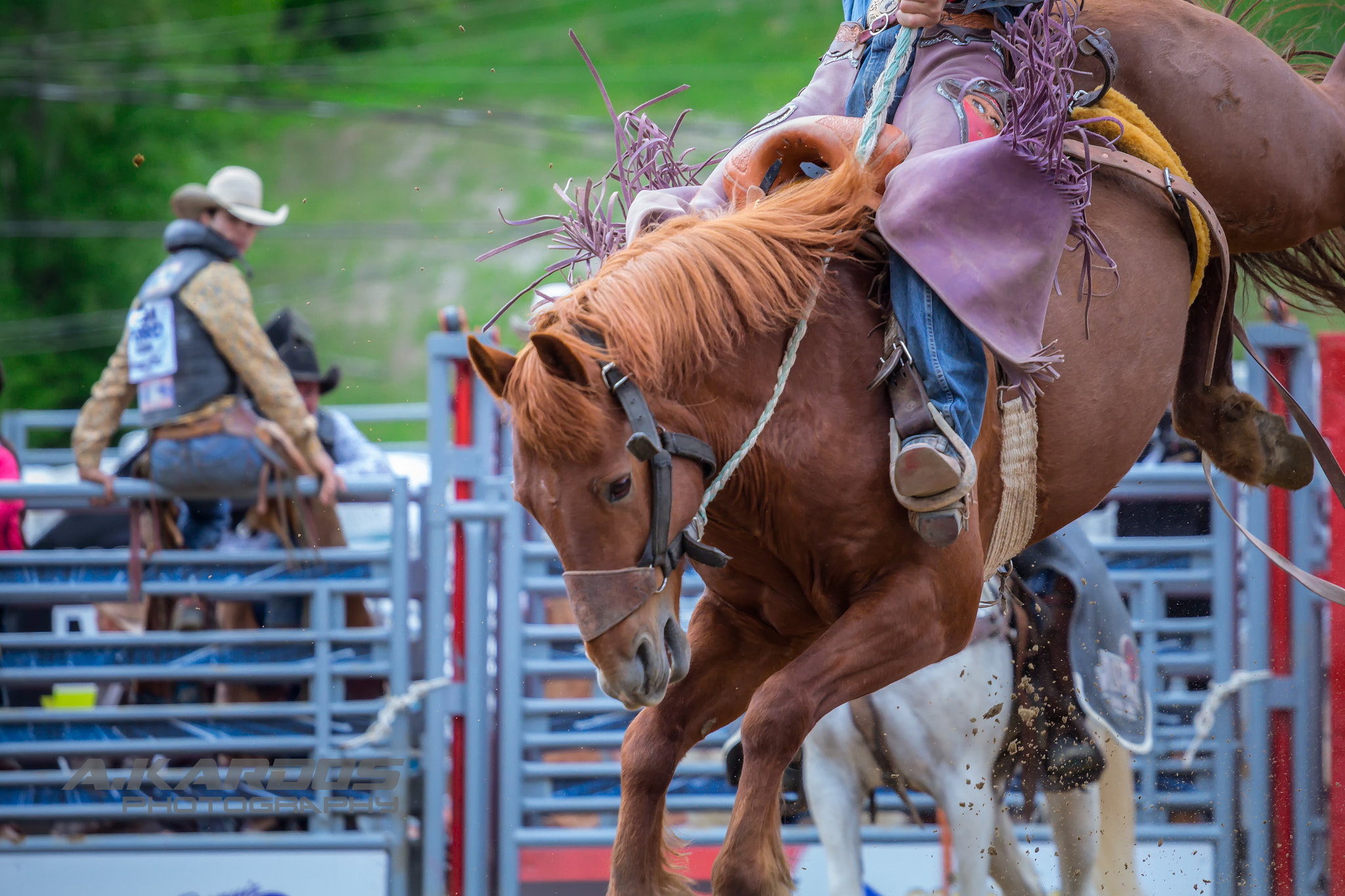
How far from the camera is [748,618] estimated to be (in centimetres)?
287

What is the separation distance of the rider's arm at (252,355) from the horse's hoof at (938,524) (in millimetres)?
3197

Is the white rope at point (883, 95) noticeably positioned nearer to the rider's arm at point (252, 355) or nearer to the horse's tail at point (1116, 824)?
the horse's tail at point (1116, 824)

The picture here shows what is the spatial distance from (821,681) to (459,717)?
10.1 ft

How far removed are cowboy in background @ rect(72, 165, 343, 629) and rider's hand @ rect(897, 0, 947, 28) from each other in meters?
3.14

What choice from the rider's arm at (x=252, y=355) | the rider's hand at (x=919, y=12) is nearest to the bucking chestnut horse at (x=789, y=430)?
the rider's hand at (x=919, y=12)

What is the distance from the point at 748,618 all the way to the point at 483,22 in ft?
86.5

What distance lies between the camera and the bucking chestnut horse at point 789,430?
7.61 ft

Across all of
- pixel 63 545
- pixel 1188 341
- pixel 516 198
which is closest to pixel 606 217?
pixel 1188 341

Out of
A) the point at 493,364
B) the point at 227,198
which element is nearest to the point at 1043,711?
the point at 493,364

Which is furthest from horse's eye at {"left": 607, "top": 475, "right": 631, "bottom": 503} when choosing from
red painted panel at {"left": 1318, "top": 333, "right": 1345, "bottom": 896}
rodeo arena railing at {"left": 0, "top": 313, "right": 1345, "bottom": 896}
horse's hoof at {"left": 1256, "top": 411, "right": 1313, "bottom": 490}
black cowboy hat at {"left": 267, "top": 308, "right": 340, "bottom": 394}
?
black cowboy hat at {"left": 267, "top": 308, "right": 340, "bottom": 394}

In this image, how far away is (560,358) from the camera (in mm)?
2277

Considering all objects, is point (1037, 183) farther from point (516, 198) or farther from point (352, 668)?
point (516, 198)

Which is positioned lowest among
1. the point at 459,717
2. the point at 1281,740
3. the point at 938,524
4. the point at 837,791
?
the point at 837,791

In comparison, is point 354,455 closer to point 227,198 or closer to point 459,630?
point 459,630
